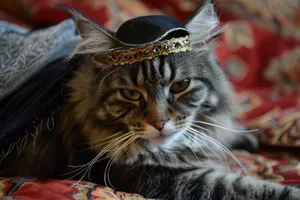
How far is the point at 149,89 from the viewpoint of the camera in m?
1.13

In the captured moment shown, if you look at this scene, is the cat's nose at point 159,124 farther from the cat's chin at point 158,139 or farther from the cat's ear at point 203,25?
the cat's ear at point 203,25

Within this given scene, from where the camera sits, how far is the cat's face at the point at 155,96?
1116 millimetres

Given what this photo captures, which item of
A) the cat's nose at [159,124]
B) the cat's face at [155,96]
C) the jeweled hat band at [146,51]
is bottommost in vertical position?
the cat's nose at [159,124]

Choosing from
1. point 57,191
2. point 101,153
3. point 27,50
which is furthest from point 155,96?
point 27,50

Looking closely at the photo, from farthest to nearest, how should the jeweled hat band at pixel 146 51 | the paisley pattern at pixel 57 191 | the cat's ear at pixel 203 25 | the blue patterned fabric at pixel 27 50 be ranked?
the blue patterned fabric at pixel 27 50, the cat's ear at pixel 203 25, the jeweled hat band at pixel 146 51, the paisley pattern at pixel 57 191

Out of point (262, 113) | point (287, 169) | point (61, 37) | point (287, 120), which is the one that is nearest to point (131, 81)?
point (61, 37)

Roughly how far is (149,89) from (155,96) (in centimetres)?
3

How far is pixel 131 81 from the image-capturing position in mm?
1146

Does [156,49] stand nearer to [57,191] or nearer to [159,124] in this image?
[159,124]

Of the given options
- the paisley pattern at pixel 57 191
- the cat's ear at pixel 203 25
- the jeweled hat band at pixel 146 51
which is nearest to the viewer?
the paisley pattern at pixel 57 191

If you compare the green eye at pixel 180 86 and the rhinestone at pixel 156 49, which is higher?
the rhinestone at pixel 156 49

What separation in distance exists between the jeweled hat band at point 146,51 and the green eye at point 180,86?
98 millimetres

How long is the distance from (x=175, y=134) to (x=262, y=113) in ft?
2.57

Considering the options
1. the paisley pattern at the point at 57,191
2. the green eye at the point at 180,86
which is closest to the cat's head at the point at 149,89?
the green eye at the point at 180,86
